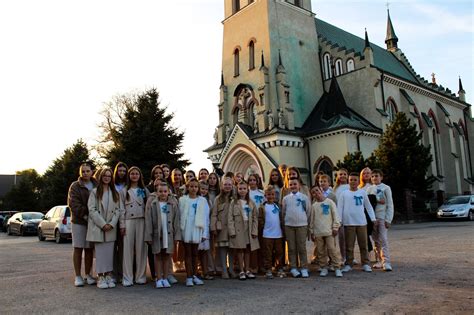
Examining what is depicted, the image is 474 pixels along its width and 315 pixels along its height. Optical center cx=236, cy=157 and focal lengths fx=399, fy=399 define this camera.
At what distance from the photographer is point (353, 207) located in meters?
8.27

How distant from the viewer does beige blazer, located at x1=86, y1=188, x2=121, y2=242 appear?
7.02m

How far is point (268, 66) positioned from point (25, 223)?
63.0 feet

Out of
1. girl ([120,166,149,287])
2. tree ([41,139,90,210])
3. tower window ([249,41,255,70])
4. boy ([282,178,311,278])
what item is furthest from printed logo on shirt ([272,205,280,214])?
tree ([41,139,90,210])

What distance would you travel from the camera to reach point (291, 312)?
194 inches

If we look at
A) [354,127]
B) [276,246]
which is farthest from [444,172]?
[276,246]

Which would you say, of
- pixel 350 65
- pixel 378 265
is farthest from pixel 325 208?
pixel 350 65

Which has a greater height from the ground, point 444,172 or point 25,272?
point 444,172

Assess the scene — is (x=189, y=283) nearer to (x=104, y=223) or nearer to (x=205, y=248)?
(x=205, y=248)

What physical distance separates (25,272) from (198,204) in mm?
4437

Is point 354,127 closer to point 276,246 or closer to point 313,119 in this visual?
point 313,119

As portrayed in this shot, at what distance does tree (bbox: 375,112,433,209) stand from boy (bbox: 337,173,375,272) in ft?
50.1

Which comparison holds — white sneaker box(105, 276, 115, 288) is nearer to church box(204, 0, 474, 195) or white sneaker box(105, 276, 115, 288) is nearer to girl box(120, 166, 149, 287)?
girl box(120, 166, 149, 287)

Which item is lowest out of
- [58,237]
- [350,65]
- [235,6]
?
[58,237]

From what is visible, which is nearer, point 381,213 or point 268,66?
point 381,213
